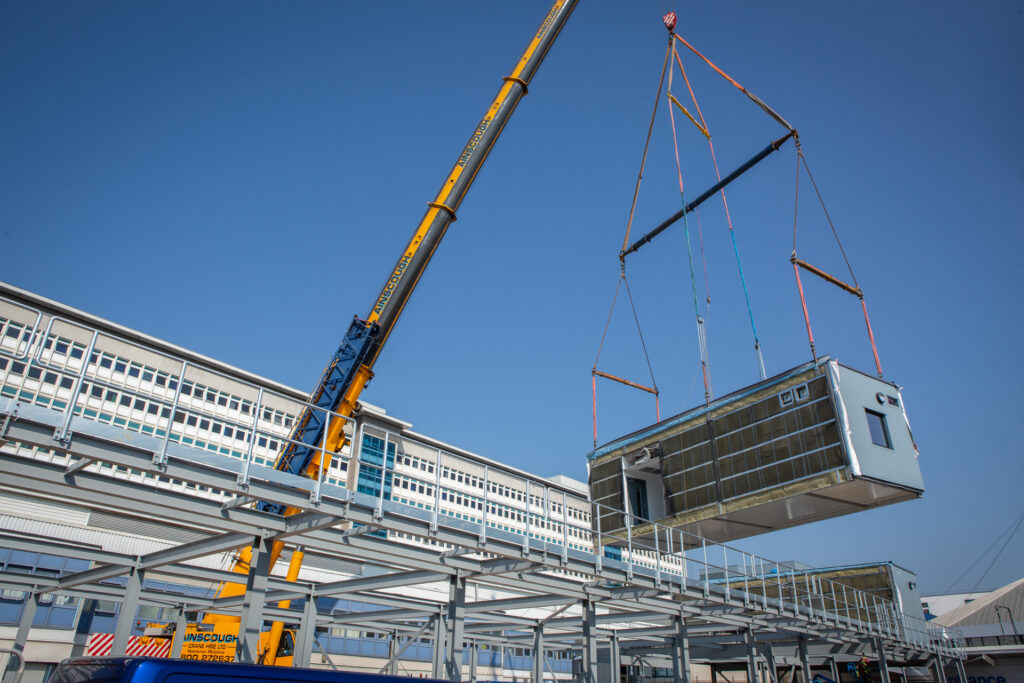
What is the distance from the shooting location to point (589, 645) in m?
17.1

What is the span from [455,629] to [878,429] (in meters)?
14.1

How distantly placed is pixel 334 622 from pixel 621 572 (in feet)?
38.1

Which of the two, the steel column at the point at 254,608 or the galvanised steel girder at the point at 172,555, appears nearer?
the steel column at the point at 254,608

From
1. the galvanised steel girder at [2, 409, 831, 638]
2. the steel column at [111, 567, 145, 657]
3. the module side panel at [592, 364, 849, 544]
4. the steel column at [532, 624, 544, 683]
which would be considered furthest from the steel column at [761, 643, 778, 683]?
the steel column at [111, 567, 145, 657]

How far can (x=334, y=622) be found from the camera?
22.4 metres

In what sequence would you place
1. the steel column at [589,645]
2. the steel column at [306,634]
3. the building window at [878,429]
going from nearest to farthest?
the steel column at [589,645]
the steel column at [306,634]
the building window at [878,429]

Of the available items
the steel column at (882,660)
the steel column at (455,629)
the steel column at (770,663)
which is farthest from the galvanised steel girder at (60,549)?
the steel column at (882,660)

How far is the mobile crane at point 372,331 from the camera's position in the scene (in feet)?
60.5

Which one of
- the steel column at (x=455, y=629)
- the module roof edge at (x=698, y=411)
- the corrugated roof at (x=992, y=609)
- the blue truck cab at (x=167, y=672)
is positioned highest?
the module roof edge at (x=698, y=411)

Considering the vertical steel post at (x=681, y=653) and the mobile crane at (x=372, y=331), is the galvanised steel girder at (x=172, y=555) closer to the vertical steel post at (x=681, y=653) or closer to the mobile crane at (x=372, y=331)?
the mobile crane at (x=372, y=331)

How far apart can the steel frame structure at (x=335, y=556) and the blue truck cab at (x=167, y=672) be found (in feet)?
16.8

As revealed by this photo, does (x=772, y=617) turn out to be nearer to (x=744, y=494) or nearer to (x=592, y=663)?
(x=744, y=494)

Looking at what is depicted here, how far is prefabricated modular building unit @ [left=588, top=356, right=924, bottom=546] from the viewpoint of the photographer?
Answer: 18.9 m

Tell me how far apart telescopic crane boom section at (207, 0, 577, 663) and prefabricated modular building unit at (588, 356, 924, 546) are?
9039 mm
